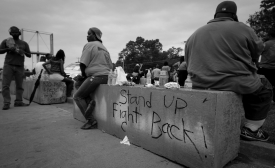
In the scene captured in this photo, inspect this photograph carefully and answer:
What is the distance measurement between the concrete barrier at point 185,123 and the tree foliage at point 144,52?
57.3m

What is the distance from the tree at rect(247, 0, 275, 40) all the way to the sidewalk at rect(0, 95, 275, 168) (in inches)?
1274

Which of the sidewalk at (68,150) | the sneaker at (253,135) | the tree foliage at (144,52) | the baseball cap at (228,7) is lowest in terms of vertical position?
the sidewalk at (68,150)

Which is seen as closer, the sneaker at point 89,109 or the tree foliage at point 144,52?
the sneaker at point 89,109

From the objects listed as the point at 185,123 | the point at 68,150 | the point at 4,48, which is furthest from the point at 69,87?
the point at 185,123

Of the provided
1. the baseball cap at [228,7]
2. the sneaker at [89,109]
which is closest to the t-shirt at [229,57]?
the baseball cap at [228,7]

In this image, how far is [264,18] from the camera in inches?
1109

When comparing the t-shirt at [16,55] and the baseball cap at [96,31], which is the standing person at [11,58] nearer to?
the t-shirt at [16,55]

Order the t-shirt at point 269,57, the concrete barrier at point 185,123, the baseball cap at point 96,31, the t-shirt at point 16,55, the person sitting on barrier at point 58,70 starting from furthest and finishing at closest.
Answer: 1. the person sitting on barrier at point 58,70
2. the t-shirt at point 16,55
3. the t-shirt at point 269,57
4. the baseball cap at point 96,31
5. the concrete barrier at point 185,123

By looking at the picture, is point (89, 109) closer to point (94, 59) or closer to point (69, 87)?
point (94, 59)

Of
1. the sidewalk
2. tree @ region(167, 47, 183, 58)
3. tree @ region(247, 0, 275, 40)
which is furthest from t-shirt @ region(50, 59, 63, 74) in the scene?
tree @ region(167, 47, 183, 58)

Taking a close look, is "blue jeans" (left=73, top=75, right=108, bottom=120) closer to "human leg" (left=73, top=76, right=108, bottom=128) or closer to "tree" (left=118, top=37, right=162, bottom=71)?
"human leg" (left=73, top=76, right=108, bottom=128)

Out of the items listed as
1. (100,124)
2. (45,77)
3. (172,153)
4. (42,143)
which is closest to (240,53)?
(172,153)

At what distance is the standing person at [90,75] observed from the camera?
3.16m

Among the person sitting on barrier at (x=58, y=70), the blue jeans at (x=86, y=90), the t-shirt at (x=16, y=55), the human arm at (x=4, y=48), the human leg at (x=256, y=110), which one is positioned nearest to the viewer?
the human leg at (x=256, y=110)
